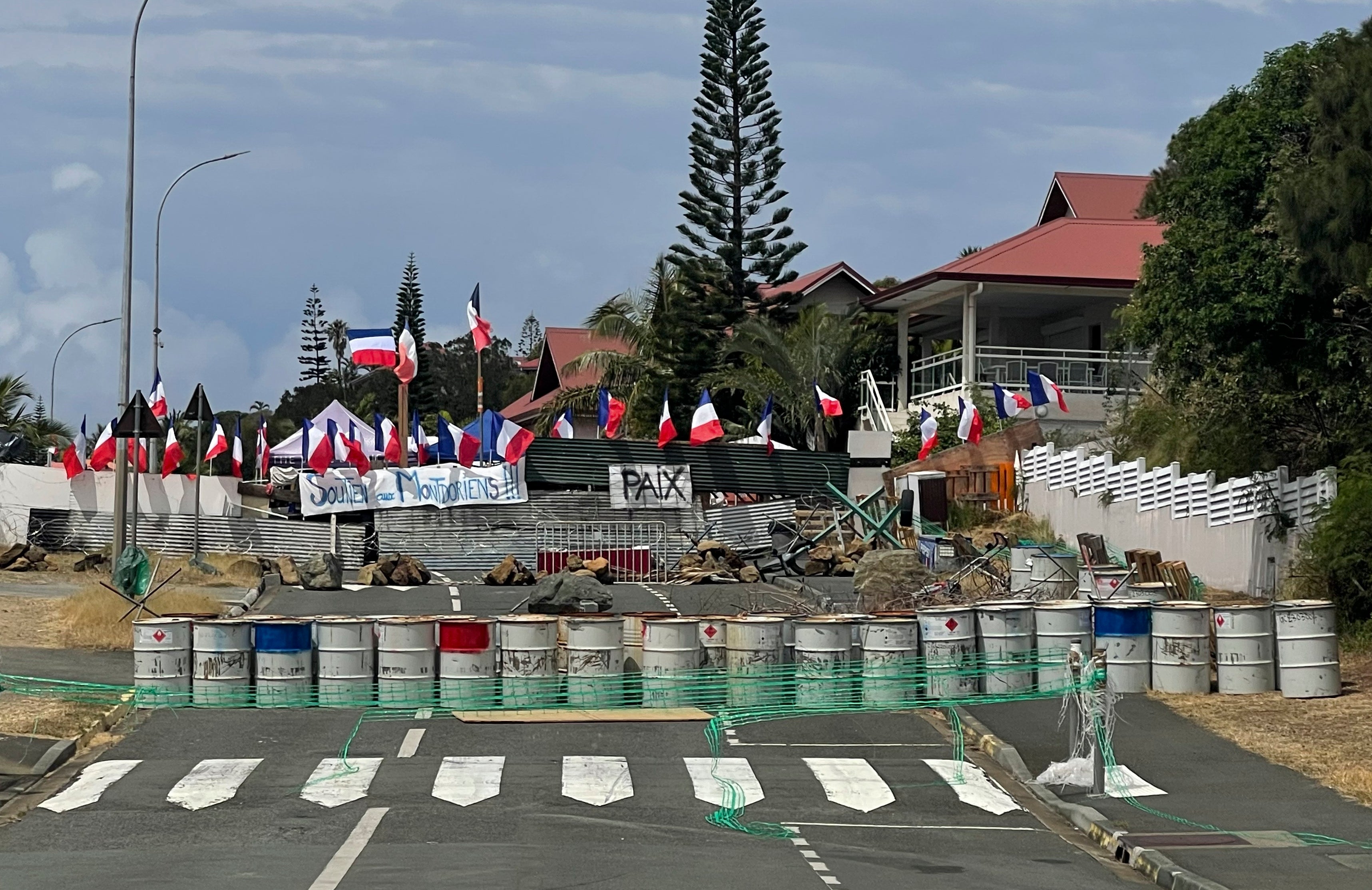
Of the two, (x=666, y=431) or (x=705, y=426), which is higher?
(x=705, y=426)

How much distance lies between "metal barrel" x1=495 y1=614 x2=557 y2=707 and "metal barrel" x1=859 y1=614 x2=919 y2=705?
3.47 m

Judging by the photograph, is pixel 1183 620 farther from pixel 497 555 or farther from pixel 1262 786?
pixel 497 555

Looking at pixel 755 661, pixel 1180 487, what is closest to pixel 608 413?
pixel 1180 487

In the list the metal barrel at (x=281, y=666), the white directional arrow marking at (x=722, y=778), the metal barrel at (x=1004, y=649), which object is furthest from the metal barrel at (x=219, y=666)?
the metal barrel at (x=1004, y=649)

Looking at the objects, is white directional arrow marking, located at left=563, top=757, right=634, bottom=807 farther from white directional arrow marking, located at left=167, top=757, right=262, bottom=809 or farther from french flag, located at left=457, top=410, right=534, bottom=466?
french flag, located at left=457, top=410, right=534, bottom=466

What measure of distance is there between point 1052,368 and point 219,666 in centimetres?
3295

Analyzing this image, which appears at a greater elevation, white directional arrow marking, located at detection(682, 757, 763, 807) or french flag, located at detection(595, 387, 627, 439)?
french flag, located at detection(595, 387, 627, 439)

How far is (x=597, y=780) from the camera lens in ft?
47.1

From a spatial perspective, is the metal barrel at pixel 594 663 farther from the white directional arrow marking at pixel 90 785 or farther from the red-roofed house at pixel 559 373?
the red-roofed house at pixel 559 373

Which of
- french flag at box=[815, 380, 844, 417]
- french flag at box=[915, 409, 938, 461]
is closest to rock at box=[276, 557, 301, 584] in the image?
french flag at box=[815, 380, 844, 417]

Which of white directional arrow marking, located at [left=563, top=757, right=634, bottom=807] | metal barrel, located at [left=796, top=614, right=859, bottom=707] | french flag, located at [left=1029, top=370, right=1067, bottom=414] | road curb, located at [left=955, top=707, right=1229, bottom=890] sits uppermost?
french flag, located at [left=1029, top=370, right=1067, bottom=414]

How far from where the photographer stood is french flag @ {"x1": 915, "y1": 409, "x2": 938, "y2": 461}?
40.6 meters

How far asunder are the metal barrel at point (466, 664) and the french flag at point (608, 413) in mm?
24014

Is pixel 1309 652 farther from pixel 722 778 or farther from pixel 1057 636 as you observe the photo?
pixel 722 778
